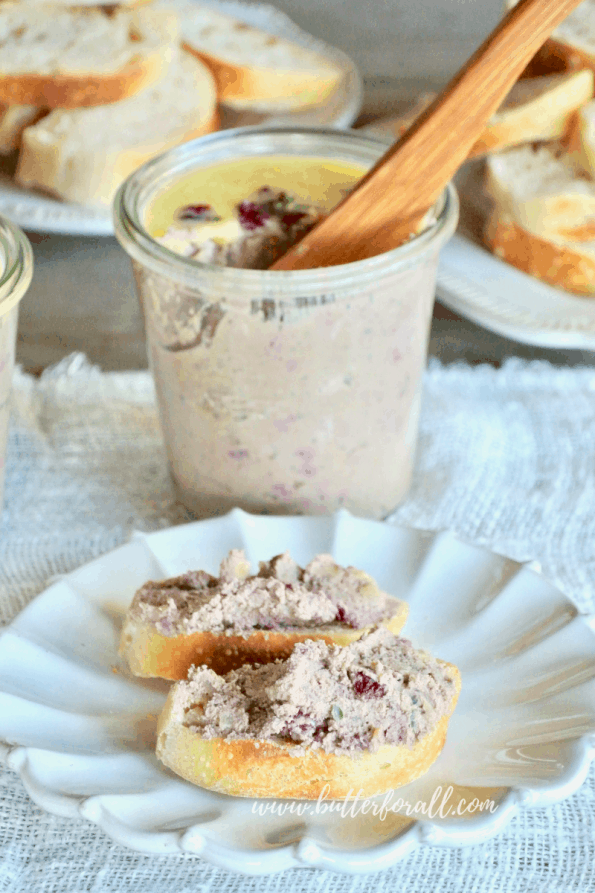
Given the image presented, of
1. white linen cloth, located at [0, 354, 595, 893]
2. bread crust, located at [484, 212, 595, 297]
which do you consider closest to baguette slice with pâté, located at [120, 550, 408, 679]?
white linen cloth, located at [0, 354, 595, 893]

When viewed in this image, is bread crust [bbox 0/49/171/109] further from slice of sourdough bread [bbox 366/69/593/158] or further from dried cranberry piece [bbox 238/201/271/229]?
dried cranberry piece [bbox 238/201/271/229]

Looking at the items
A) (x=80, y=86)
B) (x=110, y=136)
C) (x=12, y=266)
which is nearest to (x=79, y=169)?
(x=110, y=136)

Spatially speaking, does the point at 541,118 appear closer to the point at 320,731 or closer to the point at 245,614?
the point at 245,614

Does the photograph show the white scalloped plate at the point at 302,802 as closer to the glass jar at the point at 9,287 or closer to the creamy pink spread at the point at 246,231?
the glass jar at the point at 9,287

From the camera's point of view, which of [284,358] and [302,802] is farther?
[284,358]

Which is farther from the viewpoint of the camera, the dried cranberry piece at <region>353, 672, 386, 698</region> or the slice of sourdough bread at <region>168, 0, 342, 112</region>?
the slice of sourdough bread at <region>168, 0, 342, 112</region>

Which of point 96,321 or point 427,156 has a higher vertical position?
point 427,156

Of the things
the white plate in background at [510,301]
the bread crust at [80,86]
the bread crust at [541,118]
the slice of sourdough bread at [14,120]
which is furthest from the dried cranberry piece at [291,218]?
the slice of sourdough bread at [14,120]
